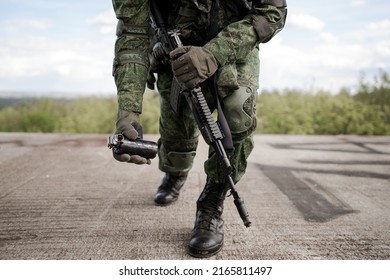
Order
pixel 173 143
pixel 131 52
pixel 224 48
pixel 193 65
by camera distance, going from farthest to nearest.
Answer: pixel 173 143 → pixel 131 52 → pixel 224 48 → pixel 193 65

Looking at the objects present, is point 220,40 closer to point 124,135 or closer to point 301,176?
point 124,135

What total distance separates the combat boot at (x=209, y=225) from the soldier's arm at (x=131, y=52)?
0.51 metres

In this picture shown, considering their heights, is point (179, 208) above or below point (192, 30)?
below

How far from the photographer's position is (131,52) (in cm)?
200

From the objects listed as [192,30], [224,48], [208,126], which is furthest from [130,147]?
[192,30]

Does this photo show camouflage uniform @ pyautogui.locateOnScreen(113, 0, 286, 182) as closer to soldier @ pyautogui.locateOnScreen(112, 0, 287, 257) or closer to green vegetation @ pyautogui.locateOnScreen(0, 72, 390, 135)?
soldier @ pyautogui.locateOnScreen(112, 0, 287, 257)

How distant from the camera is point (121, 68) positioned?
6.49ft

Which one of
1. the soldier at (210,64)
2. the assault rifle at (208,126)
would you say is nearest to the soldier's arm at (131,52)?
the soldier at (210,64)

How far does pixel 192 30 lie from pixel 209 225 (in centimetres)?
93

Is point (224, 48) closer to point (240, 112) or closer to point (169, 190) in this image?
point (240, 112)

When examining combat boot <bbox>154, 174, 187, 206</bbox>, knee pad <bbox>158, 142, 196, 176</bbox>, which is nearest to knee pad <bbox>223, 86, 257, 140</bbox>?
knee pad <bbox>158, 142, 196, 176</bbox>

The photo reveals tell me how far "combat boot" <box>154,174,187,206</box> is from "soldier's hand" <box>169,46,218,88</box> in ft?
2.90
